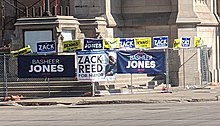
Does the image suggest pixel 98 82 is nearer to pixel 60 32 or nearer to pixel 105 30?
pixel 60 32

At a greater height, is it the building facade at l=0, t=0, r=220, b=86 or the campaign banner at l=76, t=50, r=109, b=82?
the building facade at l=0, t=0, r=220, b=86

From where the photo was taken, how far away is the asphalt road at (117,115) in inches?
752

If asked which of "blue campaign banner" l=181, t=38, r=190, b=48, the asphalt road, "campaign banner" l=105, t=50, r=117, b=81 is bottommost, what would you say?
the asphalt road

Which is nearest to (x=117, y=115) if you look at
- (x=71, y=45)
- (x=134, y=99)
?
(x=134, y=99)

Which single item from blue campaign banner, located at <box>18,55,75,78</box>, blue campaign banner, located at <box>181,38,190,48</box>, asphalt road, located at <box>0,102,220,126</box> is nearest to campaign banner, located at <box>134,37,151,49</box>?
blue campaign banner, located at <box>181,38,190,48</box>

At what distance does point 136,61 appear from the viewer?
3120 cm

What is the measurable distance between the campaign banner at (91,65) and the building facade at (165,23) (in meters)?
5.84

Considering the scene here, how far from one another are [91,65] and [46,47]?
2.61 m

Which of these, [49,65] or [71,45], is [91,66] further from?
[71,45]

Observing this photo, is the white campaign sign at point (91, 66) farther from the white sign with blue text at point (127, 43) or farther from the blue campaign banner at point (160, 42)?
the blue campaign banner at point (160, 42)

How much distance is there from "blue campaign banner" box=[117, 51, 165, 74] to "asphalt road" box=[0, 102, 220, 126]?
4.84 m

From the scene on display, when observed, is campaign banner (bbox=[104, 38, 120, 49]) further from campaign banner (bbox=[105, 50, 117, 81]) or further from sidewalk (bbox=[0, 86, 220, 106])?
sidewalk (bbox=[0, 86, 220, 106])

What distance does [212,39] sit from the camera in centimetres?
4028

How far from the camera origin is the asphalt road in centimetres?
1911
